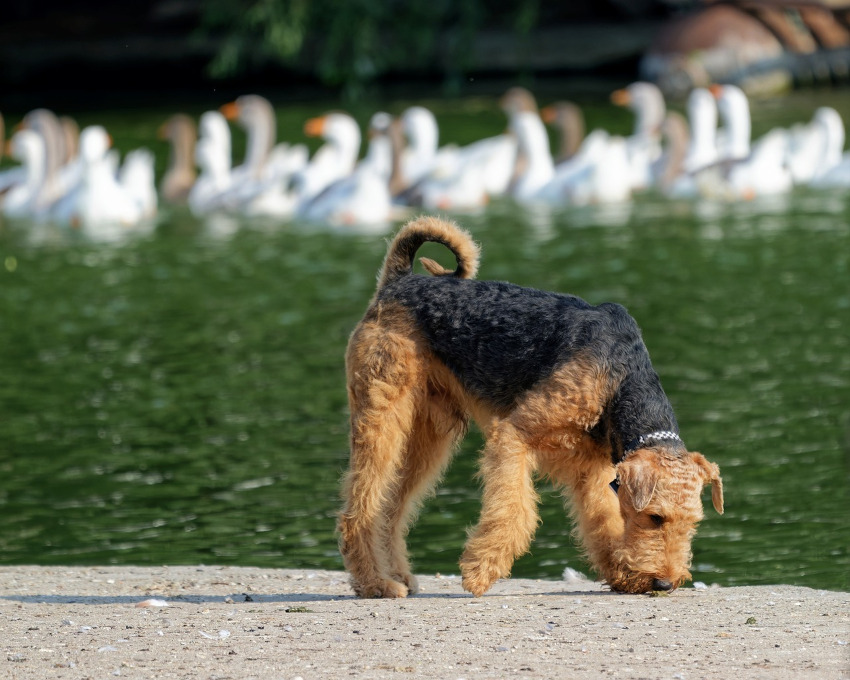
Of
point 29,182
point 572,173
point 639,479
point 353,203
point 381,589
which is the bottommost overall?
point 29,182

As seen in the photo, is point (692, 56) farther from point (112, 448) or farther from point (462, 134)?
point (112, 448)

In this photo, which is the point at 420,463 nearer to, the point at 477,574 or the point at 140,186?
the point at 477,574

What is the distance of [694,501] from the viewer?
6.22 meters

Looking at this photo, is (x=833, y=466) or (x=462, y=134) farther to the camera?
(x=462, y=134)

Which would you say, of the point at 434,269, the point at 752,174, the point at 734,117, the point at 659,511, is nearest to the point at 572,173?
the point at 752,174

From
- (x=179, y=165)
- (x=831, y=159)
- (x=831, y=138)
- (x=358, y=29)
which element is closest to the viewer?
(x=831, y=159)

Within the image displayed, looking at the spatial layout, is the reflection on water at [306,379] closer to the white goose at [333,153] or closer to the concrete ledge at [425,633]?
the concrete ledge at [425,633]

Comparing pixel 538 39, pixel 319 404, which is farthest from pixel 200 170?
pixel 319 404

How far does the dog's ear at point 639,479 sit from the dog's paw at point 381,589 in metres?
1.30

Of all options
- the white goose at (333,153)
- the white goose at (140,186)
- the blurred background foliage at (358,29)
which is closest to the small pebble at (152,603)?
the white goose at (140,186)

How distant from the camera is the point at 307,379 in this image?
43.2ft

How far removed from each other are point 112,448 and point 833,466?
5.14 m

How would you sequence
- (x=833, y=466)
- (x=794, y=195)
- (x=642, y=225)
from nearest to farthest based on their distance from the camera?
(x=833, y=466) < (x=642, y=225) < (x=794, y=195)

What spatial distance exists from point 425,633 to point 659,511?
1.05 metres
